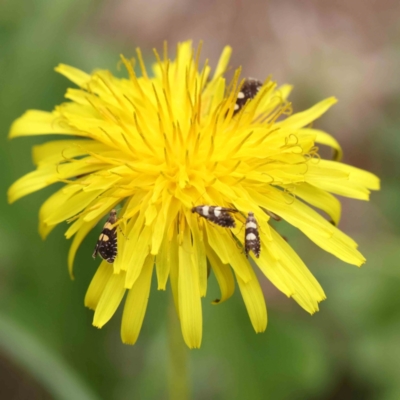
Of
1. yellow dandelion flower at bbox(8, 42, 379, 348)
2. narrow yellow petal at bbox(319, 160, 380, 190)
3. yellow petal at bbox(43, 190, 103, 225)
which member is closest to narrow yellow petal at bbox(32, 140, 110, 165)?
yellow dandelion flower at bbox(8, 42, 379, 348)

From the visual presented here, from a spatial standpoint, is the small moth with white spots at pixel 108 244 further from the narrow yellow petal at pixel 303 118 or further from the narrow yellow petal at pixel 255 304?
the narrow yellow petal at pixel 303 118

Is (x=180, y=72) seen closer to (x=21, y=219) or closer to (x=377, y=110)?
(x=21, y=219)

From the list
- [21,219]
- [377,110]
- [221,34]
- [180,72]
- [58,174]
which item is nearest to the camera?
[58,174]

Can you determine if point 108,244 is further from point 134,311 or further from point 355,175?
point 355,175

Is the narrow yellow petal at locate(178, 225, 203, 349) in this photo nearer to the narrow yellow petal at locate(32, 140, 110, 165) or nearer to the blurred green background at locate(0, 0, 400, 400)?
the narrow yellow petal at locate(32, 140, 110, 165)

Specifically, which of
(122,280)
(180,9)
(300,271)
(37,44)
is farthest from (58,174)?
(180,9)

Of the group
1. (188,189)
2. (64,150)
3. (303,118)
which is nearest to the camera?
(188,189)

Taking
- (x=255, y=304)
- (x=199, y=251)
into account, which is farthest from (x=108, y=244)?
(x=255, y=304)
